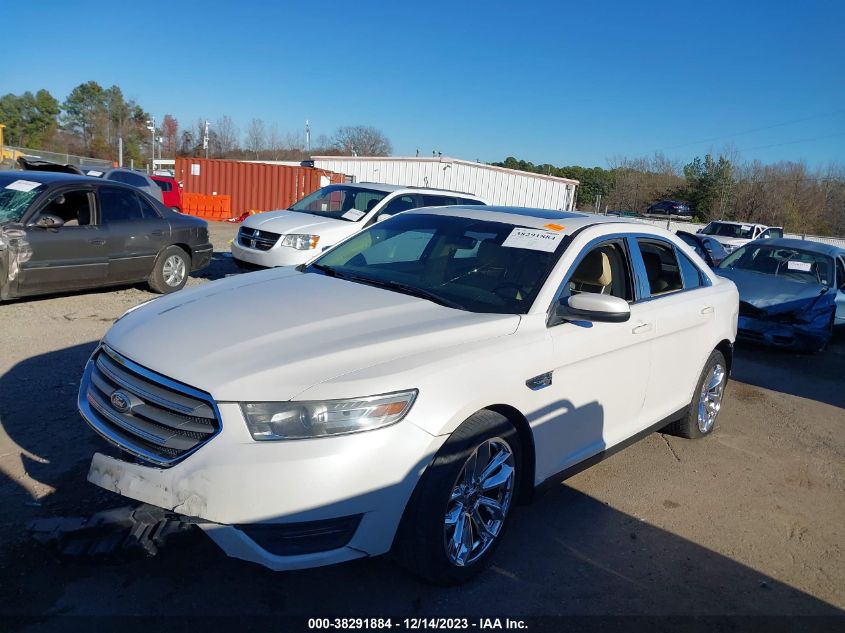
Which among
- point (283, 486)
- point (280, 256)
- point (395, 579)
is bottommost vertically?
point (395, 579)

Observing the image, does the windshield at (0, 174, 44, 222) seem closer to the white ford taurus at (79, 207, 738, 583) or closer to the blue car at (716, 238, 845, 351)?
the white ford taurus at (79, 207, 738, 583)

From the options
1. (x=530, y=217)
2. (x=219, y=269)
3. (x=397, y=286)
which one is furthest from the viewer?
(x=219, y=269)

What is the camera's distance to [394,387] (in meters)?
2.70

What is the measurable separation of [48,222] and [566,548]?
6652 millimetres

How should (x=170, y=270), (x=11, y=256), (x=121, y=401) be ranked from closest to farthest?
(x=121, y=401) < (x=11, y=256) < (x=170, y=270)

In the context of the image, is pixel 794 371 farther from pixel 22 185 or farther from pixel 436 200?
pixel 22 185

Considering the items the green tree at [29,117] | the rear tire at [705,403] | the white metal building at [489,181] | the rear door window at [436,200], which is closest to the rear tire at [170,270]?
the rear door window at [436,200]

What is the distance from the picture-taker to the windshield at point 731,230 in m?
25.1

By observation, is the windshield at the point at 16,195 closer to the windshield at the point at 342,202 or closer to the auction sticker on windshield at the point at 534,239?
the windshield at the point at 342,202

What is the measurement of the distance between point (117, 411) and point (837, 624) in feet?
11.5

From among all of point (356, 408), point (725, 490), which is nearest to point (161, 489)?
point (356, 408)

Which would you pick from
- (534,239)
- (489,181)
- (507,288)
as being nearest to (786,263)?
(534,239)

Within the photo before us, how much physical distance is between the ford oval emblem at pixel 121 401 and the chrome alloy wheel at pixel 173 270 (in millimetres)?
6628

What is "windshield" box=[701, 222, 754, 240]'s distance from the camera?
25.1 metres
